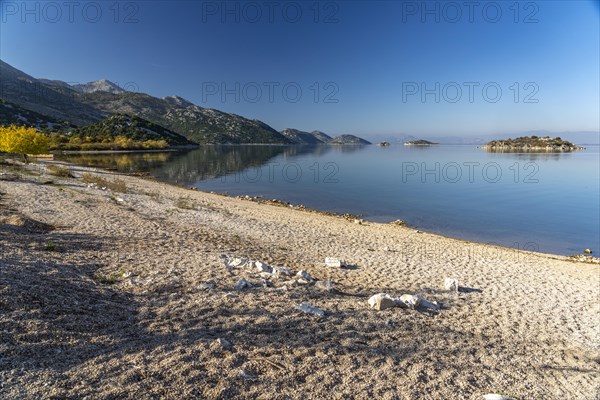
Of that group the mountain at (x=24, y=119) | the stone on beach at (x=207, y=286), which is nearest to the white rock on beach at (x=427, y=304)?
the stone on beach at (x=207, y=286)

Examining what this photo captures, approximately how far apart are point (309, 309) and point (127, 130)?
157787mm

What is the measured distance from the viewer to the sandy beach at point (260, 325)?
529cm

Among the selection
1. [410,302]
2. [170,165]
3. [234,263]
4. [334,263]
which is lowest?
[410,302]

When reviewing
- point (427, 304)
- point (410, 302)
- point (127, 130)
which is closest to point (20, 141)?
point (410, 302)

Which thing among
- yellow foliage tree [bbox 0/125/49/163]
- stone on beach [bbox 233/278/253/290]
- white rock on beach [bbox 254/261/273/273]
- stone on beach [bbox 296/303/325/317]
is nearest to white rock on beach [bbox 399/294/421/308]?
stone on beach [bbox 296/303/325/317]

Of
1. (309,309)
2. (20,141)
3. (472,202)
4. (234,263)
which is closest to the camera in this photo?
(309,309)

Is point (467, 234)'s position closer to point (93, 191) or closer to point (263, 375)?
point (263, 375)

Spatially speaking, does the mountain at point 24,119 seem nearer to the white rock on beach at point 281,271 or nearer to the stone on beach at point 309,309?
the white rock on beach at point 281,271

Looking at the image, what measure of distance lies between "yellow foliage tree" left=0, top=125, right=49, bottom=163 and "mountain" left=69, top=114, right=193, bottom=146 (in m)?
87.5

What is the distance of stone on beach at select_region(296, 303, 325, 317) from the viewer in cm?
819

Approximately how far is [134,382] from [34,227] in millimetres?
11299

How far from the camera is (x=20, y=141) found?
131ft

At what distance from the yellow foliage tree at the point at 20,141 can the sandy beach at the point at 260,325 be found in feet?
112

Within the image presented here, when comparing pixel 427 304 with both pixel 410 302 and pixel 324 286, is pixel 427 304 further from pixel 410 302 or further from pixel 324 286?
pixel 324 286
